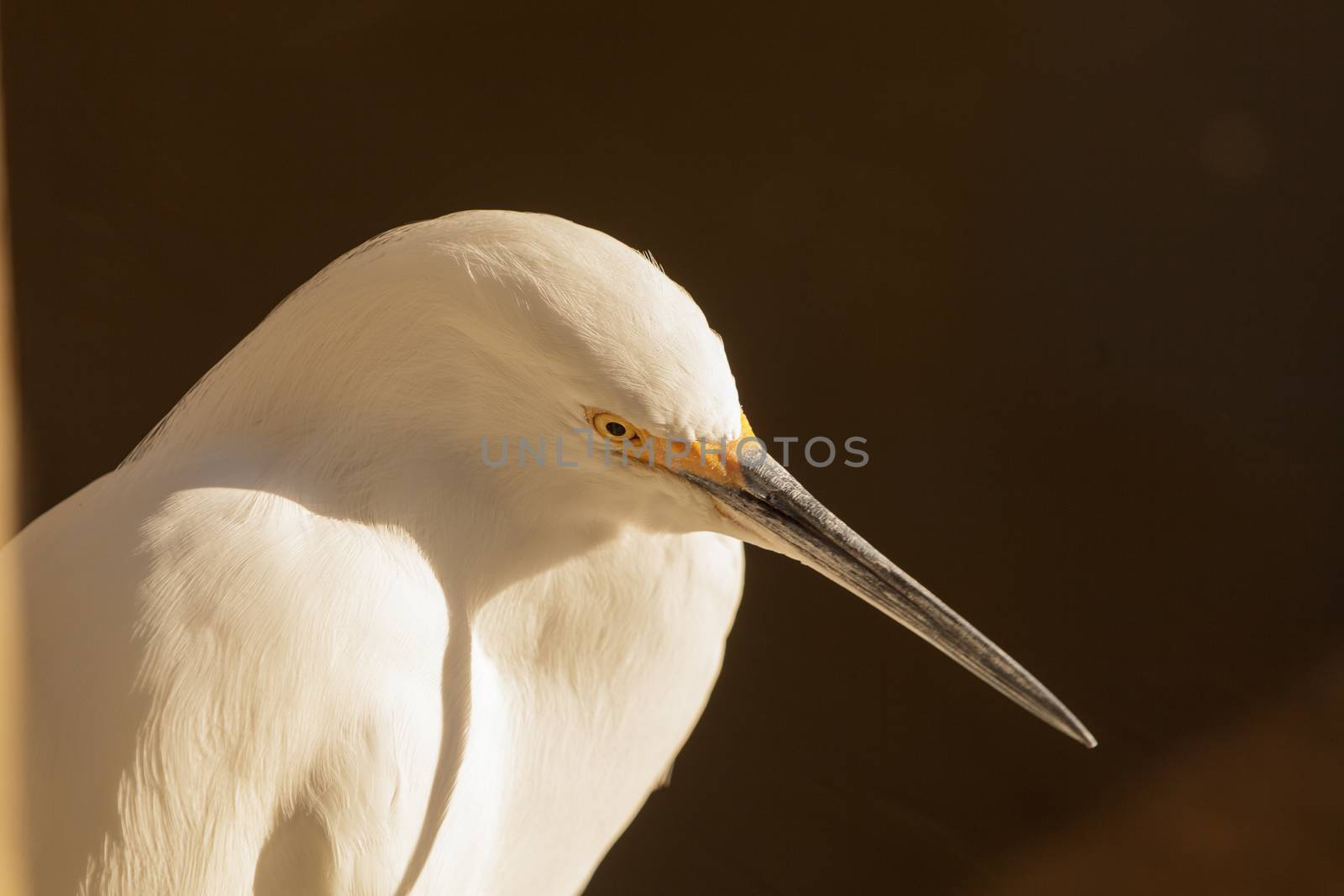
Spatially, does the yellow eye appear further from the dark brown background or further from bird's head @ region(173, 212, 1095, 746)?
the dark brown background

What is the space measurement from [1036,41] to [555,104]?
0.53 meters

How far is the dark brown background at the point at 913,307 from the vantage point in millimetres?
1290

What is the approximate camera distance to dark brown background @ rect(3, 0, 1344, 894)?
1290 millimetres

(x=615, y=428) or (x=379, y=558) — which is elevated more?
(x=615, y=428)

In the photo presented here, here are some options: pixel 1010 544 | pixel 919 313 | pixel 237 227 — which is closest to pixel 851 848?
pixel 1010 544

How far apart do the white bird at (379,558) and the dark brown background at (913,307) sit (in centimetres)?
52

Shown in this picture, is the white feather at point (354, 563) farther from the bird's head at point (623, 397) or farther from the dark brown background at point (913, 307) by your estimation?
the dark brown background at point (913, 307)

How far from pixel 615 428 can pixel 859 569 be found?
191mm

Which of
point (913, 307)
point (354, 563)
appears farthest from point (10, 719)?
point (913, 307)

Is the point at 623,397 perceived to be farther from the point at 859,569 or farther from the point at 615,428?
the point at 859,569

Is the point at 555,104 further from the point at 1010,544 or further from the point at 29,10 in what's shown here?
the point at 1010,544

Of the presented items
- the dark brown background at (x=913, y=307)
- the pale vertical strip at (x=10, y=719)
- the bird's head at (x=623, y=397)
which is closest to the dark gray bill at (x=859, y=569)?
the bird's head at (x=623, y=397)

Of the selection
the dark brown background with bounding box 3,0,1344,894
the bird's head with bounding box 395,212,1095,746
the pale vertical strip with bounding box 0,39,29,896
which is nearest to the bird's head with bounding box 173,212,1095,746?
the bird's head with bounding box 395,212,1095,746

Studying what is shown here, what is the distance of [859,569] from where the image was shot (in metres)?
0.79
